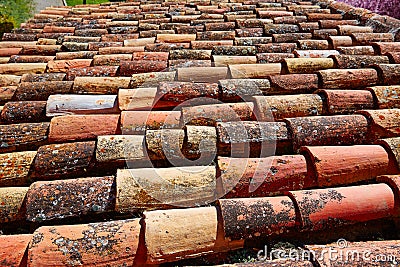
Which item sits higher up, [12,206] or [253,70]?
[253,70]

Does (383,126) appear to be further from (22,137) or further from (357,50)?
(22,137)

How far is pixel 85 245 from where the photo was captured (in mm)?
1476

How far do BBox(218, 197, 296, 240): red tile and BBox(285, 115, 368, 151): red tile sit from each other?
0.52 metres

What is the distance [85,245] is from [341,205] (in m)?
Answer: 1.16

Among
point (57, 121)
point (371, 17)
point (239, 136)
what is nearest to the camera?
point (239, 136)

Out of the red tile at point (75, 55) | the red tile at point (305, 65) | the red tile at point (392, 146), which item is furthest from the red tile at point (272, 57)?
the red tile at point (75, 55)

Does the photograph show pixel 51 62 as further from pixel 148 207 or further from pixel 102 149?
pixel 148 207

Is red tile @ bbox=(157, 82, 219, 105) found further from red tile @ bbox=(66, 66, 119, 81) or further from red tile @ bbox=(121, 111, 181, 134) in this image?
red tile @ bbox=(66, 66, 119, 81)

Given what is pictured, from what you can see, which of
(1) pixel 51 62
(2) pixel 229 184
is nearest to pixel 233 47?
(1) pixel 51 62

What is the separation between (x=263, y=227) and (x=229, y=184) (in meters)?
0.29

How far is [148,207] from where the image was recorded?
172 cm

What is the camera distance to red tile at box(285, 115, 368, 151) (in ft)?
6.82

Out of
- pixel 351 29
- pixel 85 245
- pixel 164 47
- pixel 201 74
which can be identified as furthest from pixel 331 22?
pixel 85 245

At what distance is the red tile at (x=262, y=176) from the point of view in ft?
5.90
